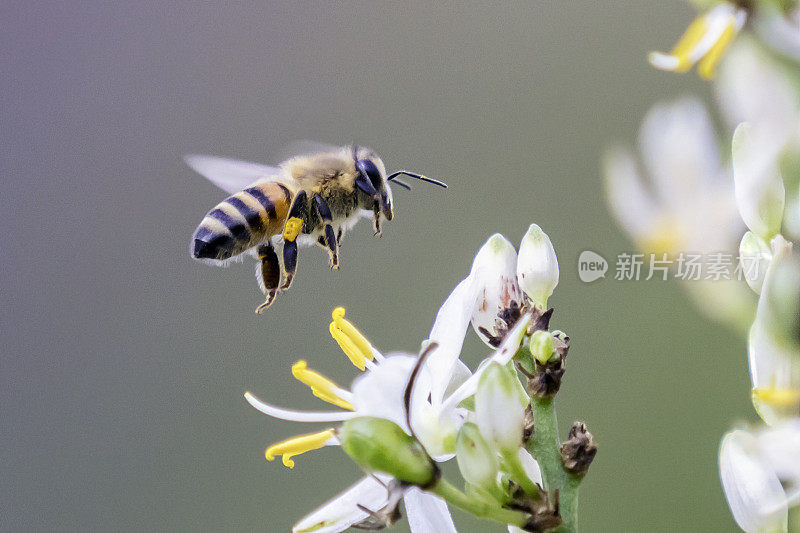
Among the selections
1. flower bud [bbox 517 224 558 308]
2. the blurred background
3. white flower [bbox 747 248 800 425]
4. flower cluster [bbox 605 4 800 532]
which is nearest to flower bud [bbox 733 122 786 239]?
flower cluster [bbox 605 4 800 532]

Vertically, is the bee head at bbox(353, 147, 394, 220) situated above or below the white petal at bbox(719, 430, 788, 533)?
above

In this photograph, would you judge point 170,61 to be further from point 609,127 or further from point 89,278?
point 609,127

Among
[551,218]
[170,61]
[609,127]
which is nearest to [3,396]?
[170,61]

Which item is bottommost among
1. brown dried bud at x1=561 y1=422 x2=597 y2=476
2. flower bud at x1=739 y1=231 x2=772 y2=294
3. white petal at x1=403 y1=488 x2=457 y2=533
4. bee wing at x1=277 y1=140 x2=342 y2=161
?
white petal at x1=403 y1=488 x2=457 y2=533

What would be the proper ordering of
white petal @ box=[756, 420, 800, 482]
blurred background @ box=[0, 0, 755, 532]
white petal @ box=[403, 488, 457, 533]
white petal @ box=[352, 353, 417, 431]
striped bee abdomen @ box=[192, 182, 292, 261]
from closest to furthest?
white petal @ box=[756, 420, 800, 482]
white petal @ box=[352, 353, 417, 431]
white petal @ box=[403, 488, 457, 533]
striped bee abdomen @ box=[192, 182, 292, 261]
blurred background @ box=[0, 0, 755, 532]

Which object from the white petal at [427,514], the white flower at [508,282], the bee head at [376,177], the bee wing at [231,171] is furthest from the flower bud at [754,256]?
the bee wing at [231,171]

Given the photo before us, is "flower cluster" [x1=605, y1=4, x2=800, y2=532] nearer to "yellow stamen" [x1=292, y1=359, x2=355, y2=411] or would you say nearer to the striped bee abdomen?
"yellow stamen" [x1=292, y1=359, x2=355, y2=411]
